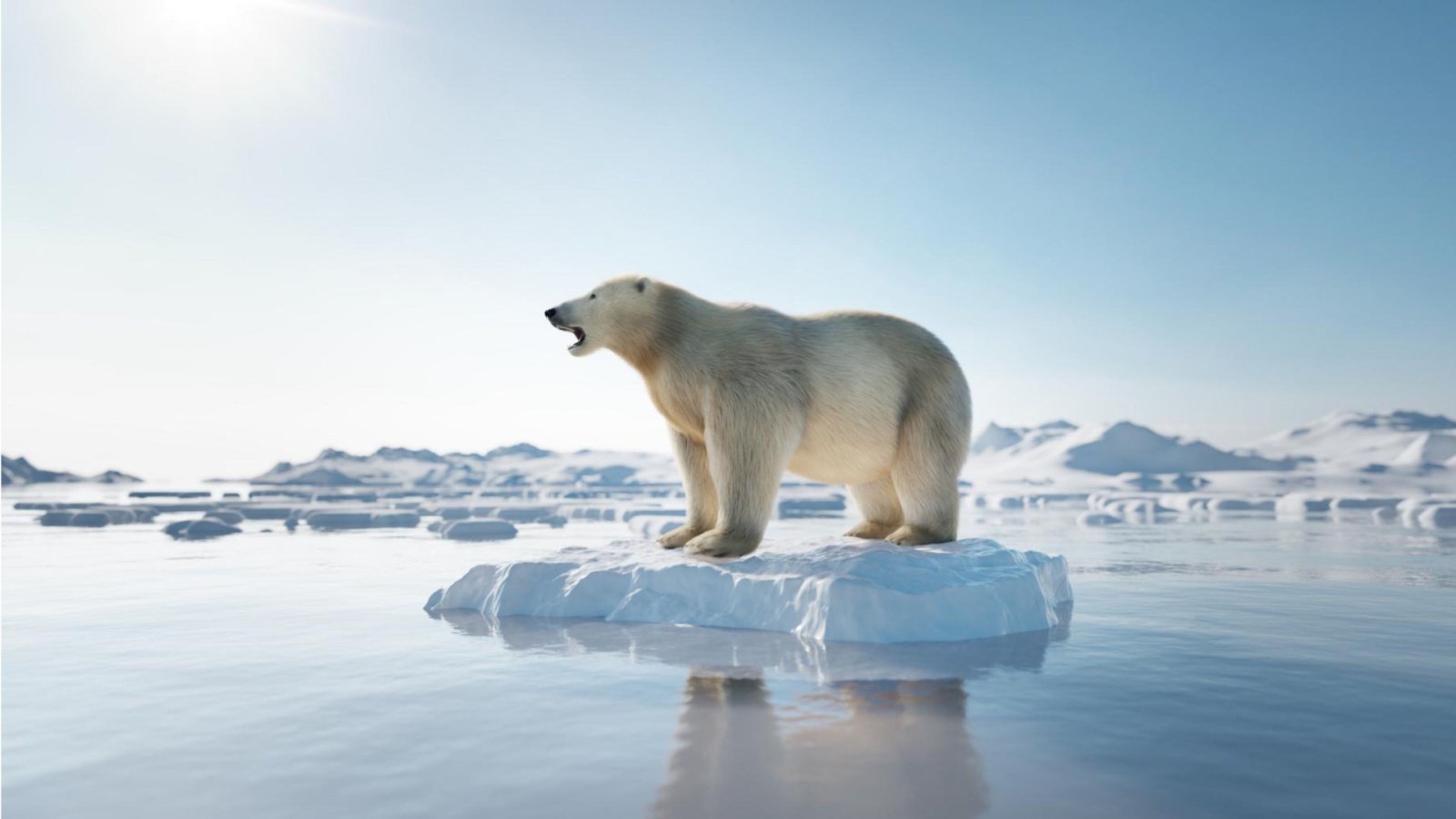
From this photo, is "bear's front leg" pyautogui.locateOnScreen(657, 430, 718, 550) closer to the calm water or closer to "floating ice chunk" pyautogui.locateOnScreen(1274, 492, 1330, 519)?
the calm water

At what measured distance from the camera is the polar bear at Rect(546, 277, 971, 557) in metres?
5.70

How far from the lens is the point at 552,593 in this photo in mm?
6082

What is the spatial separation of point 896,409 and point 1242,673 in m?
2.78

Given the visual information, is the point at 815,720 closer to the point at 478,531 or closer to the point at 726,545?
the point at 726,545

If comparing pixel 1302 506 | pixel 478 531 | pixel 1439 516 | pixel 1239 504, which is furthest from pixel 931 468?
pixel 1239 504

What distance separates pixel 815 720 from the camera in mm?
3316

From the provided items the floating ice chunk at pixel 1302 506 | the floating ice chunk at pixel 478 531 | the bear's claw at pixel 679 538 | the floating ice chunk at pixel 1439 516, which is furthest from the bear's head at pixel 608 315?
the floating ice chunk at pixel 1302 506

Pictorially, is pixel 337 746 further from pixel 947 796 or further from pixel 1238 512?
pixel 1238 512

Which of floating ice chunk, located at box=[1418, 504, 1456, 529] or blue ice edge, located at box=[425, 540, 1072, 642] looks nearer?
blue ice edge, located at box=[425, 540, 1072, 642]

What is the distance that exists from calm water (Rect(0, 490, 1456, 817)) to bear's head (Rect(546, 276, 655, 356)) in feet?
6.90

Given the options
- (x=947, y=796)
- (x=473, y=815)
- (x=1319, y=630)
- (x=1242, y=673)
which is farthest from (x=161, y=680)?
(x=1319, y=630)

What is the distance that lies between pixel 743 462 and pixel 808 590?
1.00 meters

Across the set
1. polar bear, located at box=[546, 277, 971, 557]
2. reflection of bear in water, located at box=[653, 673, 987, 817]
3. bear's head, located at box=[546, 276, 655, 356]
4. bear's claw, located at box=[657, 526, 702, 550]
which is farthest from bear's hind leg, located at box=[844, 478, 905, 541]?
reflection of bear in water, located at box=[653, 673, 987, 817]

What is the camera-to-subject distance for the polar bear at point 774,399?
5703 mm
